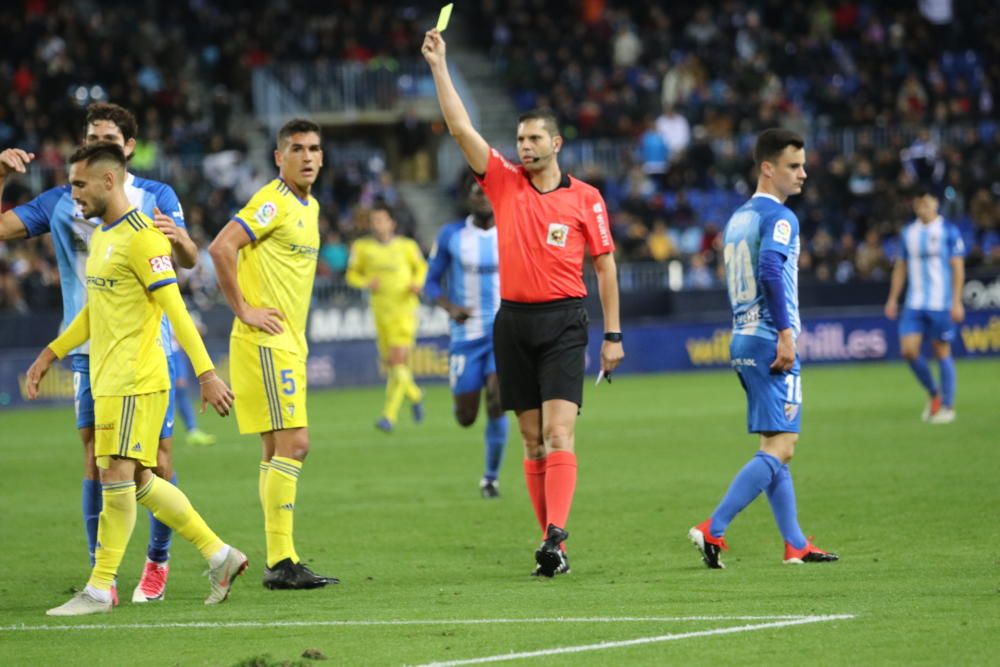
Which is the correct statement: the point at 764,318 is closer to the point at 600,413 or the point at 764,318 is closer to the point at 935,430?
the point at 935,430

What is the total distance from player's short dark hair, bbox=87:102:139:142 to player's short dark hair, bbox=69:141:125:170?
66 centimetres

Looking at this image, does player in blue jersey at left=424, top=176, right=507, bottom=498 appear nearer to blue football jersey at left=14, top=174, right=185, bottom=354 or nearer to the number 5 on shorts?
the number 5 on shorts

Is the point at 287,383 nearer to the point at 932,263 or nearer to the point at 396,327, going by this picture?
the point at 932,263

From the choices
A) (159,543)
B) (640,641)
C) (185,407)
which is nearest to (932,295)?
(185,407)

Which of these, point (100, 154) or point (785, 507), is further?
point (785, 507)

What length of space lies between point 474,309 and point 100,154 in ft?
18.9

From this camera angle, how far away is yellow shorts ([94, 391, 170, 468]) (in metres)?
8.08

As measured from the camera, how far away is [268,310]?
903cm

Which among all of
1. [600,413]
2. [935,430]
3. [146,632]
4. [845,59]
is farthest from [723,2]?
[146,632]

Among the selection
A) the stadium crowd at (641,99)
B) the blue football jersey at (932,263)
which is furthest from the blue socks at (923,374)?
the stadium crowd at (641,99)

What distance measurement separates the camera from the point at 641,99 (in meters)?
36.0

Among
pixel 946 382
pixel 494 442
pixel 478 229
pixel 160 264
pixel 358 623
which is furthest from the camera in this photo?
pixel 946 382

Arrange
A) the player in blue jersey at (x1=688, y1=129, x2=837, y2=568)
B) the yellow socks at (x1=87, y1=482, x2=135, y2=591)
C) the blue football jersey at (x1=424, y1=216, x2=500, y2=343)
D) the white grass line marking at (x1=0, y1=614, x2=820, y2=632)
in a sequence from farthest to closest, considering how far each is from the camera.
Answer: the blue football jersey at (x1=424, y1=216, x2=500, y2=343)
the player in blue jersey at (x1=688, y1=129, x2=837, y2=568)
the yellow socks at (x1=87, y1=482, x2=135, y2=591)
the white grass line marking at (x1=0, y1=614, x2=820, y2=632)

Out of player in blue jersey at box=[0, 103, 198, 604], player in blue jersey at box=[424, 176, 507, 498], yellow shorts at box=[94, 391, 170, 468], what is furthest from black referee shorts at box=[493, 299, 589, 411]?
player in blue jersey at box=[424, 176, 507, 498]
